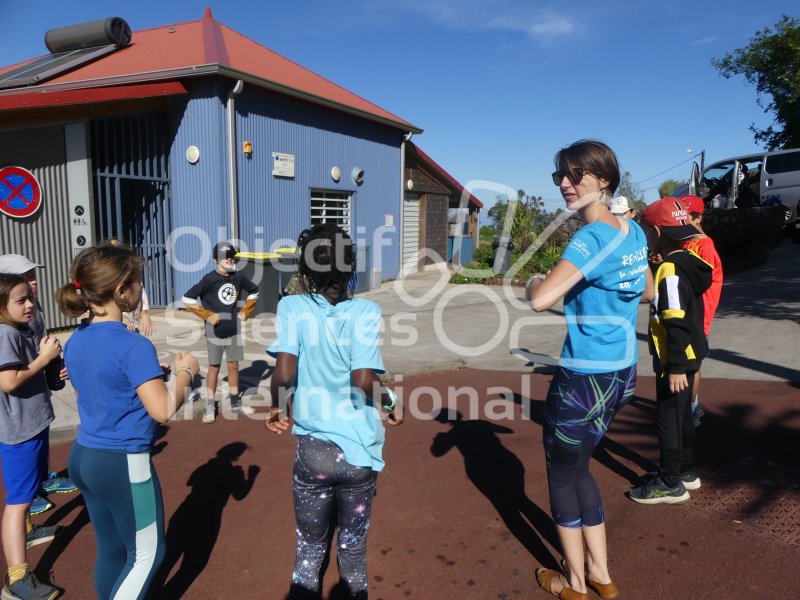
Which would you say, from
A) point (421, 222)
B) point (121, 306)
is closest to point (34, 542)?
point (121, 306)

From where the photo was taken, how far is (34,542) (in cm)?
351

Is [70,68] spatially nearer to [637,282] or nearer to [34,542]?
[34,542]

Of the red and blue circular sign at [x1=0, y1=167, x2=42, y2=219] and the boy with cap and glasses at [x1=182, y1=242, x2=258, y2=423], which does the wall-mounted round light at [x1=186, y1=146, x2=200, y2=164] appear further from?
the boy with cap and glasses at [x1=182, y1=242, x2=258, y2=423]

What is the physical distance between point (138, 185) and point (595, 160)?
10.5 meters

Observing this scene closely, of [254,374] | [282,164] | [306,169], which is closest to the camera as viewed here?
[254,374]

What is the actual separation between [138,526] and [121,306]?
876 mm

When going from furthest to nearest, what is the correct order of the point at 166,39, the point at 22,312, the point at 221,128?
1. the point at 166,39
2. the point at 221,128
3. the point at 22,312

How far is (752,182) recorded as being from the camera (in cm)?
1698

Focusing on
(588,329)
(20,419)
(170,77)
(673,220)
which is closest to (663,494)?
(673,220)

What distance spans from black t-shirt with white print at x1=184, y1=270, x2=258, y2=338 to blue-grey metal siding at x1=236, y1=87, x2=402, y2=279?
5753mm

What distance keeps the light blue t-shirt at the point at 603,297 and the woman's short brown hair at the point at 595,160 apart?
241 millimetres

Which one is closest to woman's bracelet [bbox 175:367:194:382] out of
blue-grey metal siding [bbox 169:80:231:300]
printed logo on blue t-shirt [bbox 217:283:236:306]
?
printed logo on blue t-shirt [bbox 217:283:236:306]

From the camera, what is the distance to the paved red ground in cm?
315

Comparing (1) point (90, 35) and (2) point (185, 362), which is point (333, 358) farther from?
(1) point (90, 35)
